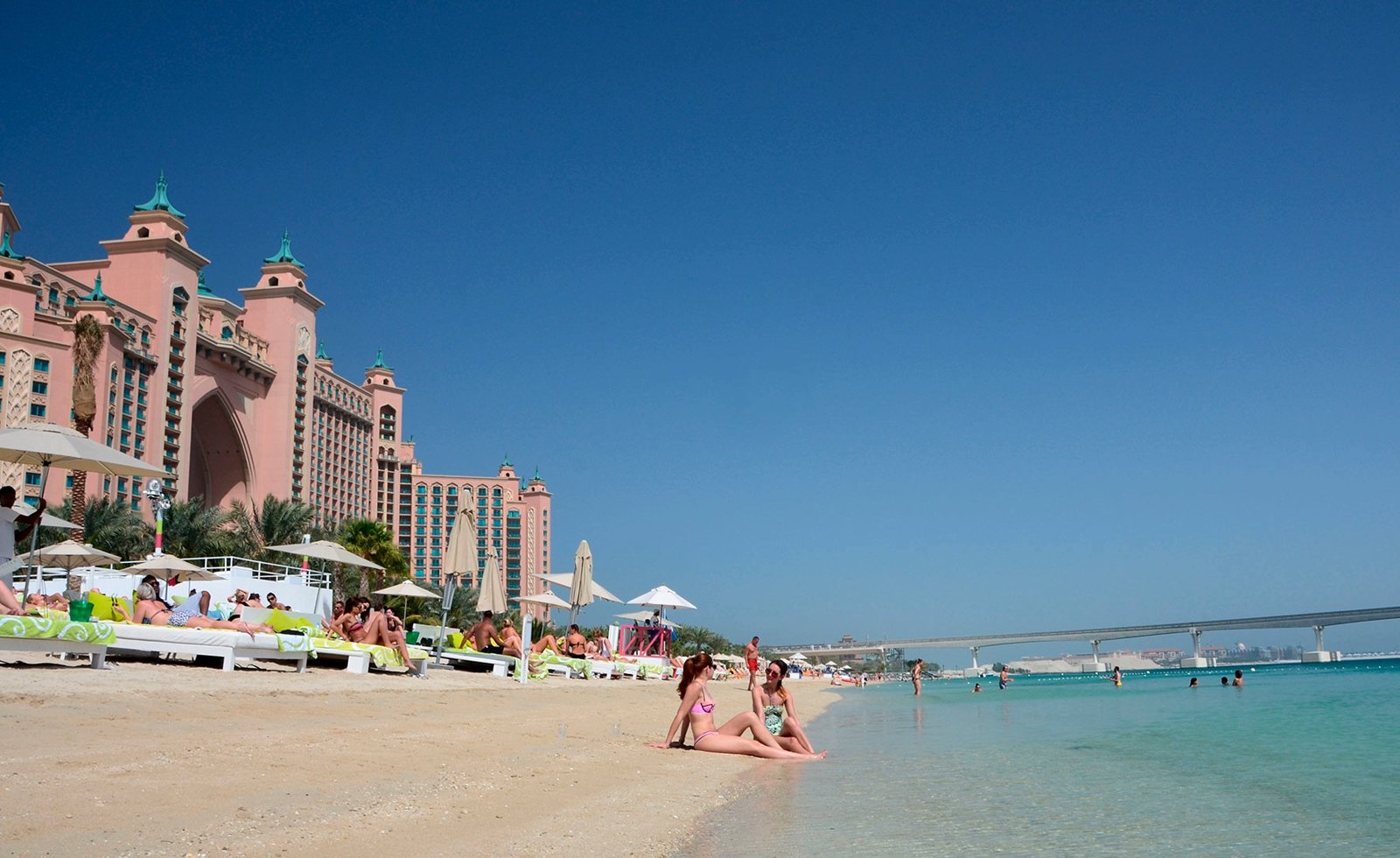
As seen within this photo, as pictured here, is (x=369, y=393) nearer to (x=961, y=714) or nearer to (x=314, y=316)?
(x=314, y=316)

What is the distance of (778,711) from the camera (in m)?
9.45

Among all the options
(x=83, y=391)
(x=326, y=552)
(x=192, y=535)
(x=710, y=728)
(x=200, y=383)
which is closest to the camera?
(x=710, y=728)

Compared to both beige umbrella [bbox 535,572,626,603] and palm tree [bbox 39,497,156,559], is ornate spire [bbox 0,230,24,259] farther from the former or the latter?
beige umbrella [bbox 535,572,626,603]

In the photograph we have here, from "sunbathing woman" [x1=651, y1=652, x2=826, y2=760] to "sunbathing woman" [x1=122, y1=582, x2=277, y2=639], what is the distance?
6.15 metres

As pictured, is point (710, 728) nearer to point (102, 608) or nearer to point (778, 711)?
point (778, 711)

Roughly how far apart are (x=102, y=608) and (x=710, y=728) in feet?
26.6

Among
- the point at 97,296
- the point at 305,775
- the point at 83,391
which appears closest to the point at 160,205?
the point at 97,296

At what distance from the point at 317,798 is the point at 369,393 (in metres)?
107

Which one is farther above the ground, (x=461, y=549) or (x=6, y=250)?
(x=6, y=250)

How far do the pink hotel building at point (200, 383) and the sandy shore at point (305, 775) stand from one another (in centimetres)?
3200

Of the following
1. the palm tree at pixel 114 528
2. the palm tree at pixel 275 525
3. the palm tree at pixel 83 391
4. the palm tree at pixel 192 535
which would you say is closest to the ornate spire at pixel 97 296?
the palm tree at pixel 275 525

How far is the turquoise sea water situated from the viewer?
513 centimetres

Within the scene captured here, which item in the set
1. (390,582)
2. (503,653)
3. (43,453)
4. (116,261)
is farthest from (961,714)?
(116,261)

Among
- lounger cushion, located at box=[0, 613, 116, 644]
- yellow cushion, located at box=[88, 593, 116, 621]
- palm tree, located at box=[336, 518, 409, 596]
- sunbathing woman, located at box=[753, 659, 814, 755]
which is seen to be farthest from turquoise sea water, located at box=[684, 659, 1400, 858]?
palm tree, located at box=[336, 518, 409, 596]
